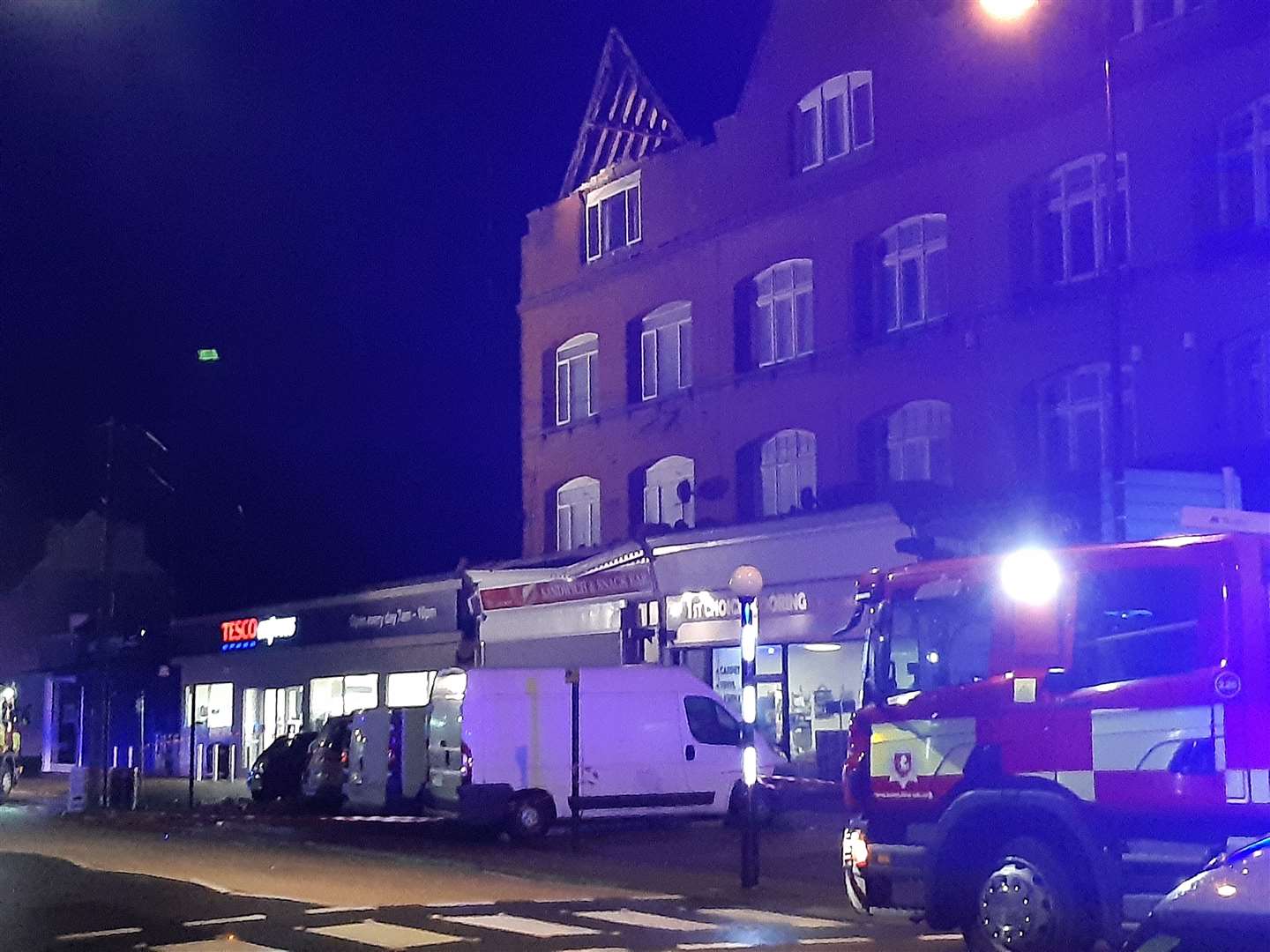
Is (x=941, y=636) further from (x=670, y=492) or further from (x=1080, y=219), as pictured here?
(x=670, y=492)

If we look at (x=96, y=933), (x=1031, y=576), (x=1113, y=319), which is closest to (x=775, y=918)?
(x=1031, y=576)

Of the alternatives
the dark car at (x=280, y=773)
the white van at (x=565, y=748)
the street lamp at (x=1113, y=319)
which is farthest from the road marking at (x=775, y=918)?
the dark car at (x=280, y=773)

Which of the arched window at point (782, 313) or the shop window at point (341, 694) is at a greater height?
the arched window at point (782, 313)

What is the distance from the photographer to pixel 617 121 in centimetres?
3669

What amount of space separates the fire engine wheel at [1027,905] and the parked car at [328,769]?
18.4 metres

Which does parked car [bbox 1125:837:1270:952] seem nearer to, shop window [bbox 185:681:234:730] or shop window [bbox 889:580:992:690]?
shop window [bbox 889:580:992:690]

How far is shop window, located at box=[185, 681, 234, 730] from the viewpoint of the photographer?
1921 inches

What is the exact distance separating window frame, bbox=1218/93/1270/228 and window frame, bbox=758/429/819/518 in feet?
30.0

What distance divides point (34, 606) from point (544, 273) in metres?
31.4

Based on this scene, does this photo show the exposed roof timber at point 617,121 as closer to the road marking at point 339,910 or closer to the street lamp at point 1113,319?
the street lamp at point 1113,319

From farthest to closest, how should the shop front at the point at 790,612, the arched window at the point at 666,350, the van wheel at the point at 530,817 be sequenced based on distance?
the arched window at the point at 666,350
the shop front at the point at 790,612
the van wheel at the point at 530,817

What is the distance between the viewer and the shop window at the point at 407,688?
3928cm

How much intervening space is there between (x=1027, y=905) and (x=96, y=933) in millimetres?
7197

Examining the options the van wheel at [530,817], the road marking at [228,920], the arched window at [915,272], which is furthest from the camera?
the arched window at [915,272]
